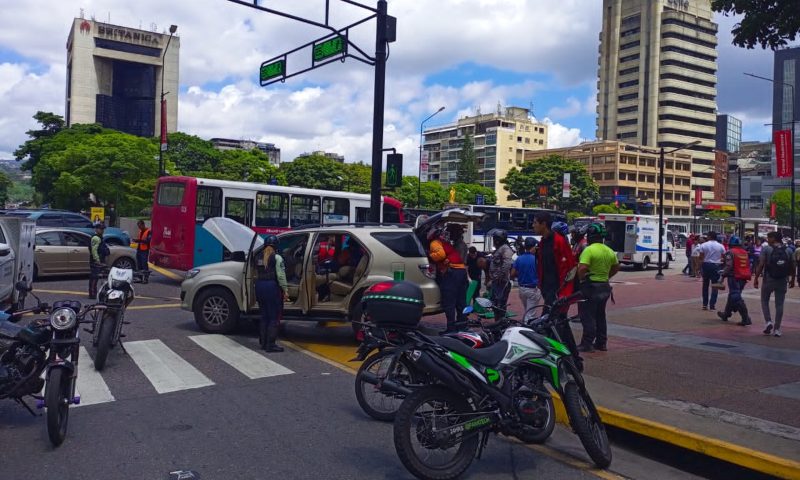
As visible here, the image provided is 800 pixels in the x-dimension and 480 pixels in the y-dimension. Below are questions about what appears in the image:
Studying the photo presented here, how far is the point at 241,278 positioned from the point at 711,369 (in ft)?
22.7

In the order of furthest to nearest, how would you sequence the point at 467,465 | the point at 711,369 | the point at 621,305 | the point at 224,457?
the point at 621,305 < the point at 711,369 < the point at 224,457 < the point at 467,465

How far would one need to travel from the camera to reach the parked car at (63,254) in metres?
17.8

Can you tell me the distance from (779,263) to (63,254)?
→ 17041 millimetres

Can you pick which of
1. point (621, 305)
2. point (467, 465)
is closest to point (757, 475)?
point (467, 465)

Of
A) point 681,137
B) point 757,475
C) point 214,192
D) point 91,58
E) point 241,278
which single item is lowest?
point 757,475

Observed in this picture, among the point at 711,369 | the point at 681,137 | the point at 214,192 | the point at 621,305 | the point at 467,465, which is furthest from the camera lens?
the point at 681,137

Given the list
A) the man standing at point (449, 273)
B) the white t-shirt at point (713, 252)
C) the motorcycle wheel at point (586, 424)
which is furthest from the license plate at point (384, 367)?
the white t-shirt at point (713, 252)

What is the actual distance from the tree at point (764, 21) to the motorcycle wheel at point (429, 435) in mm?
7685

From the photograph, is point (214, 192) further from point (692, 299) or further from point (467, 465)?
point (467, 465)

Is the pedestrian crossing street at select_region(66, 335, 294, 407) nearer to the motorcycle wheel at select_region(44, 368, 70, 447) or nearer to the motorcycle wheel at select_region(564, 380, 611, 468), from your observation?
the motorcycle wheel at select_region(44, 368, 70, 447)

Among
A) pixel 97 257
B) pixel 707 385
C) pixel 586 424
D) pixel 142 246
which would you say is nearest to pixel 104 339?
A: pixel 586 424

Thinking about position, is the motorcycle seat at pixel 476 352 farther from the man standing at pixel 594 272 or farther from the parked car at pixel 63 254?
the parked car at pixel 63 254

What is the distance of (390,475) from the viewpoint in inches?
194

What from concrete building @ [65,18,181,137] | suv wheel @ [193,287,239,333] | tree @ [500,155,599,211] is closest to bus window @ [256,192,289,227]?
suv wheel @ [193,287,239,333]
